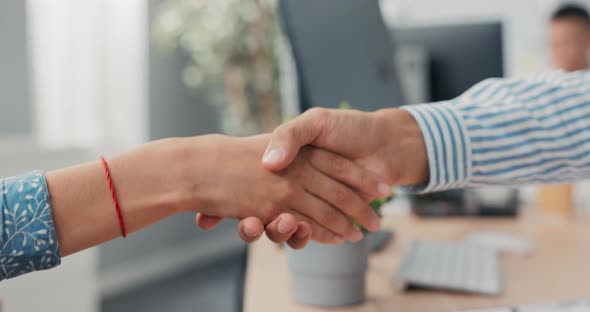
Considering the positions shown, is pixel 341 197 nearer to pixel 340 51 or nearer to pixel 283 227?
pixel 283 227

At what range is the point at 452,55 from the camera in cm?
182

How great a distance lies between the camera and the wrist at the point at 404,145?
104 cm

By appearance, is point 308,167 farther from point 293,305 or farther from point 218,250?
point 218,250

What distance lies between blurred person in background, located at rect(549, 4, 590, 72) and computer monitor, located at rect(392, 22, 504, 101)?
1494 millimetres

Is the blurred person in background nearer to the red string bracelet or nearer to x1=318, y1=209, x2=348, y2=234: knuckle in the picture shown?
x1=318, y1=209, x2=348, y2=234: knuckle

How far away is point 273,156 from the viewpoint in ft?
3.24

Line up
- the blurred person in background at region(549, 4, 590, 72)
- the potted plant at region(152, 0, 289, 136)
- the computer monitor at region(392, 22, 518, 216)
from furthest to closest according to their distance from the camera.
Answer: the potted plant at region(152, 0, 289, 136) → the blurred person in background at region(549, 4, 590, 72) → the computer monitor at region(392, 22, 518, 216)

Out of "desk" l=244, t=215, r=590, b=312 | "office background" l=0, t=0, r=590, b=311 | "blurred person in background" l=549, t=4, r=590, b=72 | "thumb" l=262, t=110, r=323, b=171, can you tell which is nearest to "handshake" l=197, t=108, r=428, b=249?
"thumb" l=262, t=110, r=323, b=171

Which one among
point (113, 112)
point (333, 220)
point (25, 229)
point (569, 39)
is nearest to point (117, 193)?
point (25, 229)

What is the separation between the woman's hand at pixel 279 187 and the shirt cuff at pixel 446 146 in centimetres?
11

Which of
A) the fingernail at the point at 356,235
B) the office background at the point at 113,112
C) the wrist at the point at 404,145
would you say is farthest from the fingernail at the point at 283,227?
the office background at the point at 113,112

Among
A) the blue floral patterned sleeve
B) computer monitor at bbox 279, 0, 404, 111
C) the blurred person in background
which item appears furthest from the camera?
the blurred person in background

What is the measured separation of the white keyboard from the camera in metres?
1.02

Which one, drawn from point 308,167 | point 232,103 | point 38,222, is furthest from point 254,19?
point 38,222
